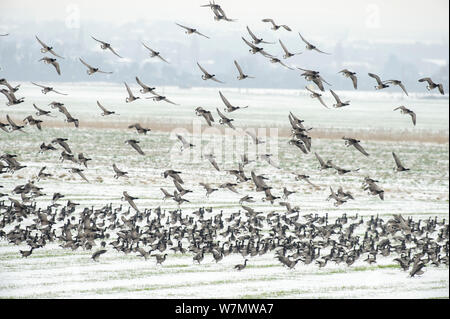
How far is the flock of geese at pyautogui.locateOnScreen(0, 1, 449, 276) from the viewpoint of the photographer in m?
17.8

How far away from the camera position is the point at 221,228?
2155cm

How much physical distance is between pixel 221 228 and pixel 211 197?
21.6 feet

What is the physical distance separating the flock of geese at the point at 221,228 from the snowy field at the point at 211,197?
0.93 feet

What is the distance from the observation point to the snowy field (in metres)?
17.0

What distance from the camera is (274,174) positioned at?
3569 cm

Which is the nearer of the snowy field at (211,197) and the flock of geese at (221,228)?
the snowy field at (211,197)

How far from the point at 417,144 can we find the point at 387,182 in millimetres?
19654

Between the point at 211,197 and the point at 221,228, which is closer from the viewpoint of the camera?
the point at 221,228

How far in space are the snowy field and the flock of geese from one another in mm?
282

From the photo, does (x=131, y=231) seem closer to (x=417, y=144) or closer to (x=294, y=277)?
(x=294, y=277)

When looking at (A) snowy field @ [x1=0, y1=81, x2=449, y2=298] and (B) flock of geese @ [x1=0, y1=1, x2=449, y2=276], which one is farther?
(B) flock of geese @ [x1=0, y1=1, x2=449, y2=276]

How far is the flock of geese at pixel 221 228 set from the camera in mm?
17797

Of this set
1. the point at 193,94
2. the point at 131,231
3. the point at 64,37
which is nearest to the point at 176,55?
the point at 64,37

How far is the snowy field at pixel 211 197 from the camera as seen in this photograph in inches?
670
